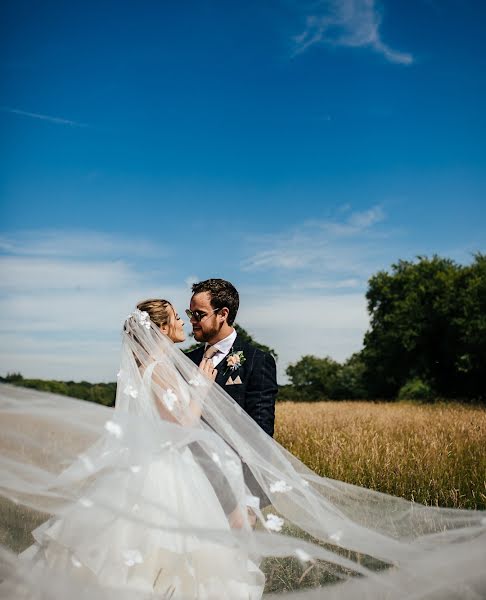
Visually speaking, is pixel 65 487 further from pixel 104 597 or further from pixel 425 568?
pixel 425 568

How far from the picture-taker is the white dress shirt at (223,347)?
4246mm

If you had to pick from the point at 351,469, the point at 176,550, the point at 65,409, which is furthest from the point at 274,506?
the point at 351,469

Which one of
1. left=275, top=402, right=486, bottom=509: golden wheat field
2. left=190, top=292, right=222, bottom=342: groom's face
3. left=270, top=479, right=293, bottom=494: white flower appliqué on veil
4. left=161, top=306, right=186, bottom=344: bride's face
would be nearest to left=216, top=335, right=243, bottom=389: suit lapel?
left=190, top=292, right=222, bottom=342: groom's face

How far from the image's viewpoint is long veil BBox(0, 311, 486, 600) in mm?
3123

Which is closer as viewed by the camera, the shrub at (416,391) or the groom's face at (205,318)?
the groom's face at (205,318)

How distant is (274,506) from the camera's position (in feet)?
11.8

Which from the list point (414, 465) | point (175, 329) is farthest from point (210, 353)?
point (414, 465)

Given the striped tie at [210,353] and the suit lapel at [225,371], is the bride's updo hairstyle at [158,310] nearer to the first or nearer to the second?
the striped tie at [210,353]

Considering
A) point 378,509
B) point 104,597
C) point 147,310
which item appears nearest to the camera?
point 104,597

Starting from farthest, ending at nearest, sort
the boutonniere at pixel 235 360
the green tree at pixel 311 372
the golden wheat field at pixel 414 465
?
the green tree at pixel 311 372
the golden wheat field at pixel 414 465
the boutonniere at pixel 235 360

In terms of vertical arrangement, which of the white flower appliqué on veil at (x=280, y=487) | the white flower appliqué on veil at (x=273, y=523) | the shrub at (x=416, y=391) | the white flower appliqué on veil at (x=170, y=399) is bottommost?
the shrub at (x=416, y=391)

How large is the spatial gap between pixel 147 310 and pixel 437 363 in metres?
34.5

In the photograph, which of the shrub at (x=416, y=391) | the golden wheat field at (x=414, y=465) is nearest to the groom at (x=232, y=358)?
the golden wheat field at (x=414, y=465)

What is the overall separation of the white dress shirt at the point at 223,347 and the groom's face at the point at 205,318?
4.0 inches
